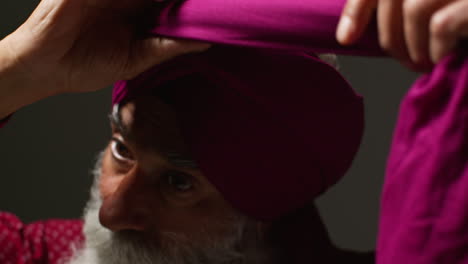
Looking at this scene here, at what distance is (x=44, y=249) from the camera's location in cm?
143

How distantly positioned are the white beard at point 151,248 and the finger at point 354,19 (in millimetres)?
661

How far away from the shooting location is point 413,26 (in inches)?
19.9

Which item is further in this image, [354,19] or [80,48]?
[80,48]

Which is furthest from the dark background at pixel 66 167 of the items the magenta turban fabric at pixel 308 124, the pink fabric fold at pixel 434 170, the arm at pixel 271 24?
the pink fabric fold at pixel 434 170

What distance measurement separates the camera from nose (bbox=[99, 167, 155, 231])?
1058 millimetres

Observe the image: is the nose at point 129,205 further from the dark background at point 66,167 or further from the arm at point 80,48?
the dark background at point 66,167

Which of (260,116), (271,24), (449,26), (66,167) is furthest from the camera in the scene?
(66,167)

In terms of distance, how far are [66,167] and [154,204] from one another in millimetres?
985

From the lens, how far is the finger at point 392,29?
52 cm

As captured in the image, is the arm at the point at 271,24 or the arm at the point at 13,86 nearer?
the arm at the point at 271,24

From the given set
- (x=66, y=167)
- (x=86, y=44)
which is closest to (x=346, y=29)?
(x=86, y=44)

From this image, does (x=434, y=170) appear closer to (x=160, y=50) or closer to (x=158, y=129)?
(x=160, y=50)

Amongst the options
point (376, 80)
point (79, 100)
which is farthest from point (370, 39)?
point (79, 100)

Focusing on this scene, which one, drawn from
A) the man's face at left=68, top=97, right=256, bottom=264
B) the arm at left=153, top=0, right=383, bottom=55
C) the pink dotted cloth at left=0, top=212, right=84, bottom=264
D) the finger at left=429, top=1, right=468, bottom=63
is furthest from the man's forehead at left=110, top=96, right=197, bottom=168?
the finger at left=429, top=1, right=468, bottom=63
